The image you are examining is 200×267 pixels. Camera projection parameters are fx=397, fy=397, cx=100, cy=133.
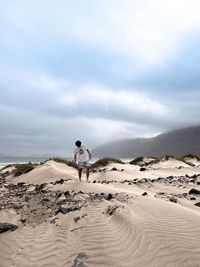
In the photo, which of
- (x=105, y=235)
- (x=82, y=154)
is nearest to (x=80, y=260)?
(x=105, y=235)

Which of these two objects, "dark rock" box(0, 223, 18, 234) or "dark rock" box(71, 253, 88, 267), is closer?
"dark rock" box(71, 253, 88, 267)

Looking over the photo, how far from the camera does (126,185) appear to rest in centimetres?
1645

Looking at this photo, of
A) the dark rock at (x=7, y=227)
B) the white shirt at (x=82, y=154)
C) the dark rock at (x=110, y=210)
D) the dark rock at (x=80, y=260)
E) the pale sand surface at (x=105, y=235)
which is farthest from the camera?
the white shirt at (x=82, y=154)

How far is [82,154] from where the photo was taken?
54.8ft

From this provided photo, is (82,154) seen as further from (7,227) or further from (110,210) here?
(7,227)

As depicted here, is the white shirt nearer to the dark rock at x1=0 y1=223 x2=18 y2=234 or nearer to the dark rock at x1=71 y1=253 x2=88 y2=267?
the dark rock at x1=0 y1=223 x2=18 y2=234

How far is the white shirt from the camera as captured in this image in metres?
16.7

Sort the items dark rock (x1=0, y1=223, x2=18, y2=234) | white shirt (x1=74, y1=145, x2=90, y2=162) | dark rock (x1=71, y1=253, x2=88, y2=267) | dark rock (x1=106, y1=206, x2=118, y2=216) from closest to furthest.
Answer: dark rock (x1=71, y1=253, x2=88, y2=267)
dark rock (x1=0, y1=223, x2=18, y2=234)
dark rock (x1=106, y1=206, x2=118, y2=216)
white shirt (x1=74, y1=145, x2=90, y2=162)

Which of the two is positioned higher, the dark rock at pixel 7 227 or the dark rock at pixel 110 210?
the dark rock at pixel 110 210

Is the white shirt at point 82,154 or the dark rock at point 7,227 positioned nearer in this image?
the dark rock at point 7,227

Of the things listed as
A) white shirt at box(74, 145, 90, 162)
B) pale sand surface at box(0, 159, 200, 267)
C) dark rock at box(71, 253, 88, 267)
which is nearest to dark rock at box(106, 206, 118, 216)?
pale sand surface at box(0, 159, 200, 267)

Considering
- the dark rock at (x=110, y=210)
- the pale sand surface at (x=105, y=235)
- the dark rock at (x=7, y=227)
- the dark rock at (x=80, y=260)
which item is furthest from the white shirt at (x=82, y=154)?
the dark rock at (x=80, y=260)

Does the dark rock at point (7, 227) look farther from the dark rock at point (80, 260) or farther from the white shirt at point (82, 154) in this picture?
the white shirt at point (82, 154)

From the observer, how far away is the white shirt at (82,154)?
16672 mm
